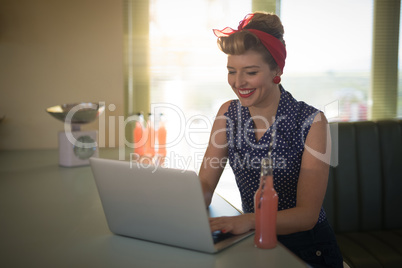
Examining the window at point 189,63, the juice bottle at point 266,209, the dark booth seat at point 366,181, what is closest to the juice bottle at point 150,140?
the window at point 189,63

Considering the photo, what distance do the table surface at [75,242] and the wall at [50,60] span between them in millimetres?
1017

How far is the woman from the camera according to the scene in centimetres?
133

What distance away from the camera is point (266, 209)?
0.96m

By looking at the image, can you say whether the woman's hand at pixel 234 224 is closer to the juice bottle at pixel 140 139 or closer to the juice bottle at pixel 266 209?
the juice bottle at pixel 266 209

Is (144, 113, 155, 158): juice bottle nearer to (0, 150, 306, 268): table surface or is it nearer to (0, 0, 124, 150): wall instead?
(0, 0, 124, 150): wall

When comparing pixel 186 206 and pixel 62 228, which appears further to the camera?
pixel 62 228

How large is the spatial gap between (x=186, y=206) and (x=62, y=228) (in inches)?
17.2

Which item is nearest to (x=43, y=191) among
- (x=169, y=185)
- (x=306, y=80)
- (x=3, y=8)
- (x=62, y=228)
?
(x=62, y=228)

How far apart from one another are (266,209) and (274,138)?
492mm

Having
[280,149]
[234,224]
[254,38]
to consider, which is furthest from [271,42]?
[234,224]

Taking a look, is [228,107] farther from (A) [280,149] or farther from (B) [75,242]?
(B) [75,242]

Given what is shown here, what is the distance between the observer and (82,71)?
269cm

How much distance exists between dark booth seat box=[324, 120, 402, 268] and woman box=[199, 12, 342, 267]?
0.45 metres

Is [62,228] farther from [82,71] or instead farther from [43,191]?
[82,71]
